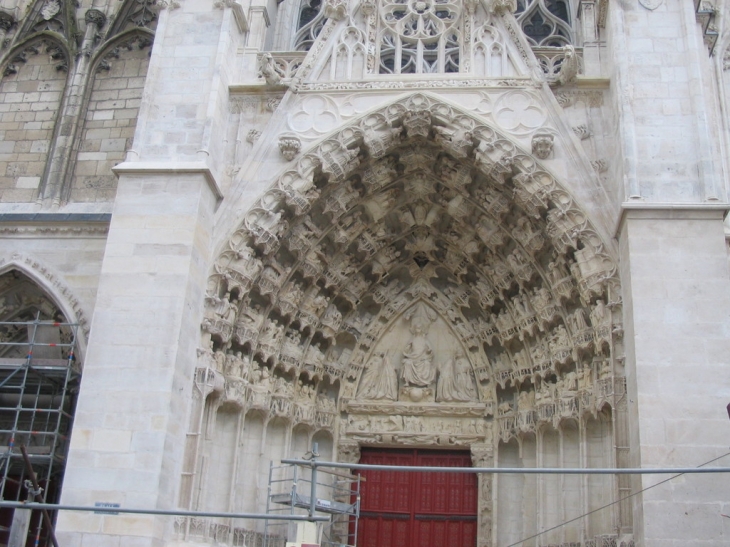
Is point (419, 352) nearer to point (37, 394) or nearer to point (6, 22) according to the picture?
point (37, 394)

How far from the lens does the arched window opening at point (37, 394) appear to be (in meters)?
9.60

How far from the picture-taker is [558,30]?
11.9 m

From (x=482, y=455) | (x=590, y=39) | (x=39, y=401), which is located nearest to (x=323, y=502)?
(x=482, y=455)

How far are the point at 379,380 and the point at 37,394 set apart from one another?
12.9 ft

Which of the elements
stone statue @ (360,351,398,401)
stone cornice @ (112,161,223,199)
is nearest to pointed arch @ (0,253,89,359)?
stone cornice @ (112,161,223,199)

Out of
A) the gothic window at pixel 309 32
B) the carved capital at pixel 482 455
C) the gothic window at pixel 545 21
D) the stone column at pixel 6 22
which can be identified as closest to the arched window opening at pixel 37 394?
the stone column at pixel 6 22

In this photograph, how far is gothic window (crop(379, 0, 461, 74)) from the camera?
35.8 ft

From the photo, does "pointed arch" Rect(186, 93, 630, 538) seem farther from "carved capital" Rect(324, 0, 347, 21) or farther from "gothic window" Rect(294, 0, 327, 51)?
"gothic window" Rect(294, 0, 327, 51)

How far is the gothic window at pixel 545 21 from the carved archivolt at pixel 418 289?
8.36ft

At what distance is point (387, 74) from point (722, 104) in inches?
166

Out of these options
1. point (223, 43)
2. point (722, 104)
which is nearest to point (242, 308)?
point (223, 43)

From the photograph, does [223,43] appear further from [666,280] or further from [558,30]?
[666,280]

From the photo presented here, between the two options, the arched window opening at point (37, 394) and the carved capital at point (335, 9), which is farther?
the carved capital at point (335, 9)

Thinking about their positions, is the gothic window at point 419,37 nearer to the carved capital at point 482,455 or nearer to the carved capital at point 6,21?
the carved capital at point 482,455
